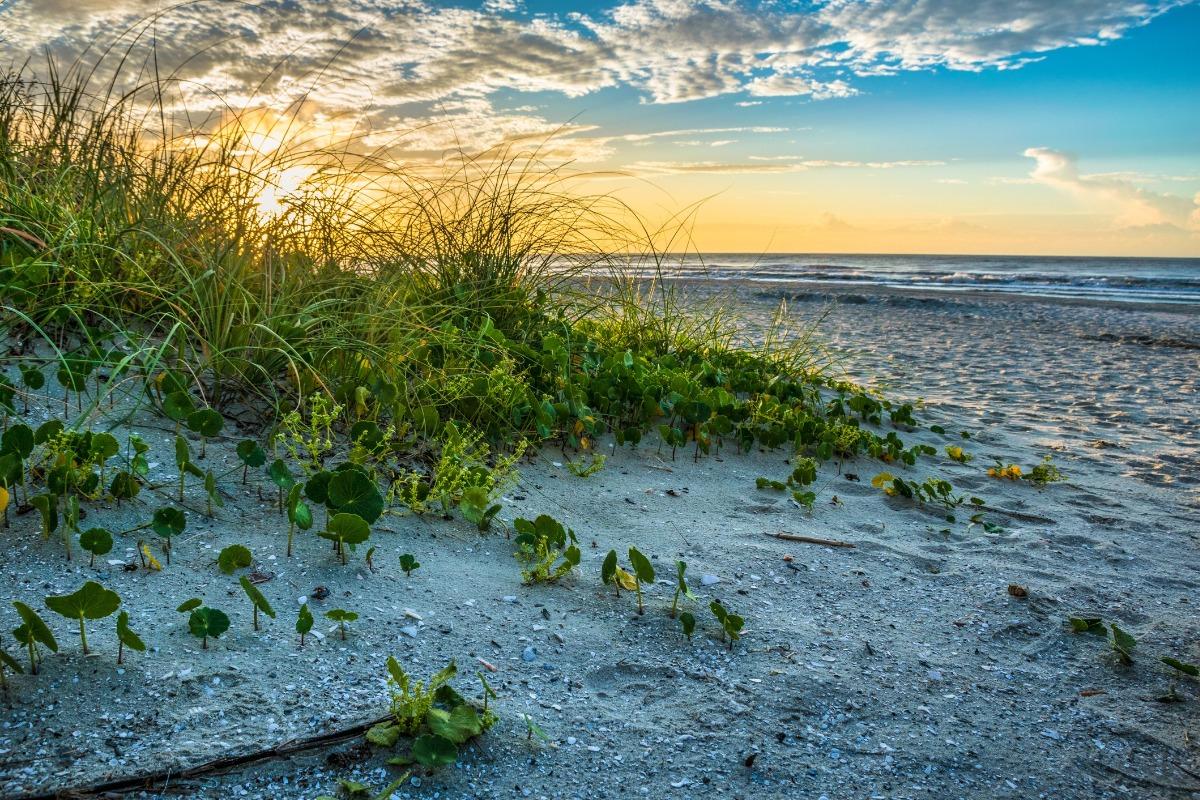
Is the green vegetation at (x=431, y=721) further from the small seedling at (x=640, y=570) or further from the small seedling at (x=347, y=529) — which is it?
the small seedling at (x=640, y=570)

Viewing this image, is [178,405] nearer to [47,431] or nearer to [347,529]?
[47,431]

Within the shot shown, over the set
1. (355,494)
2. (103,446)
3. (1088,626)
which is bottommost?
(1088,626)

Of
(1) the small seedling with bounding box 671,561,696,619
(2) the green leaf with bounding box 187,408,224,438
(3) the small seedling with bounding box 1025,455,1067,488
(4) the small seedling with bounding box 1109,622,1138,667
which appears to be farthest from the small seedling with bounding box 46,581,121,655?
(3) the small seedling with bounding box 1025,455,1067,488

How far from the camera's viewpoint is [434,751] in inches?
62.5

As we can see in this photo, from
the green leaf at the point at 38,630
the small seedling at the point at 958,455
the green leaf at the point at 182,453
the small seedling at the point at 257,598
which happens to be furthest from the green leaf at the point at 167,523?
the small seedling at the point at 958,455

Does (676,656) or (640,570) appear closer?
(676,656)

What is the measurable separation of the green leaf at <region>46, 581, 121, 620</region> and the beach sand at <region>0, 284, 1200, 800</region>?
0.12m

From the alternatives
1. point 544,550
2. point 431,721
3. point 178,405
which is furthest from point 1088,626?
point 178,405

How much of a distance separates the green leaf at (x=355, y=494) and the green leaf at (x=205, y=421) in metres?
0.47

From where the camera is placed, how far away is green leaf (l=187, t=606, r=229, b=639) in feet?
5.97

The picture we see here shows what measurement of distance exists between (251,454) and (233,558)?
487 millimetres

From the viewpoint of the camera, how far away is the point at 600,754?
1.78m

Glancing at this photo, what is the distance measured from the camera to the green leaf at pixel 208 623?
1818 mm

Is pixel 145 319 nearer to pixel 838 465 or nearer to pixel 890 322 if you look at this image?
pixel 838 465
